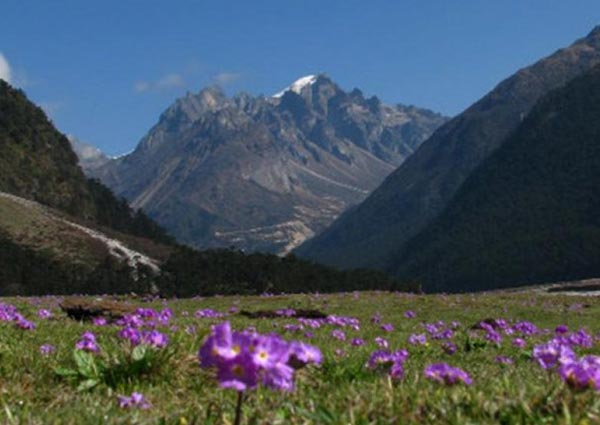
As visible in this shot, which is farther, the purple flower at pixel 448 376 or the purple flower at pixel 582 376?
the purple flower at pixel 448 376

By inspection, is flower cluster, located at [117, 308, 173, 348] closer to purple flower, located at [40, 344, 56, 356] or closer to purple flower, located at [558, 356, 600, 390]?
purple flower, located at [40, 344, 56, 356]

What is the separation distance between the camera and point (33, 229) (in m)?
130

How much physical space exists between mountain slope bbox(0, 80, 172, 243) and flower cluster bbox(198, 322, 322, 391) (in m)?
172

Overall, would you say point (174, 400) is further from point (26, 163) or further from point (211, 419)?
point (26, 163)

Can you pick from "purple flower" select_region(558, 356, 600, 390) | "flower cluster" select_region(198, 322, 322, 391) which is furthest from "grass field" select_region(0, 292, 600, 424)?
"flower cluster" select_region(198, 322, 322, 391)

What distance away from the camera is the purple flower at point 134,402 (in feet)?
19.2

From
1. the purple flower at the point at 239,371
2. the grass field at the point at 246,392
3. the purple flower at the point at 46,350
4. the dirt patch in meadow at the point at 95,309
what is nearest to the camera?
the purple flower at the point at 239,371

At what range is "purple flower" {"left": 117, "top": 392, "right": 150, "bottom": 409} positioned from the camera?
585cm

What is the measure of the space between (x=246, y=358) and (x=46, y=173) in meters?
188

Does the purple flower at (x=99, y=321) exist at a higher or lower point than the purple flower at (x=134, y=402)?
higher

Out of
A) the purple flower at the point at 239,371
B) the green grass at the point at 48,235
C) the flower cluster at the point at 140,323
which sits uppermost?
the green grass at the point at 48,235

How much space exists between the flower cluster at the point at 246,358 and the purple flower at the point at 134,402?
2.01m

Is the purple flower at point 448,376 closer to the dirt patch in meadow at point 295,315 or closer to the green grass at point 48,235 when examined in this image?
the dirt patch in meadow at point 295,315

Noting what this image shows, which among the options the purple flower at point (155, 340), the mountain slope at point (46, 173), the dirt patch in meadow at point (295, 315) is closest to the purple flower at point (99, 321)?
the purple flower at point (155, 340)
